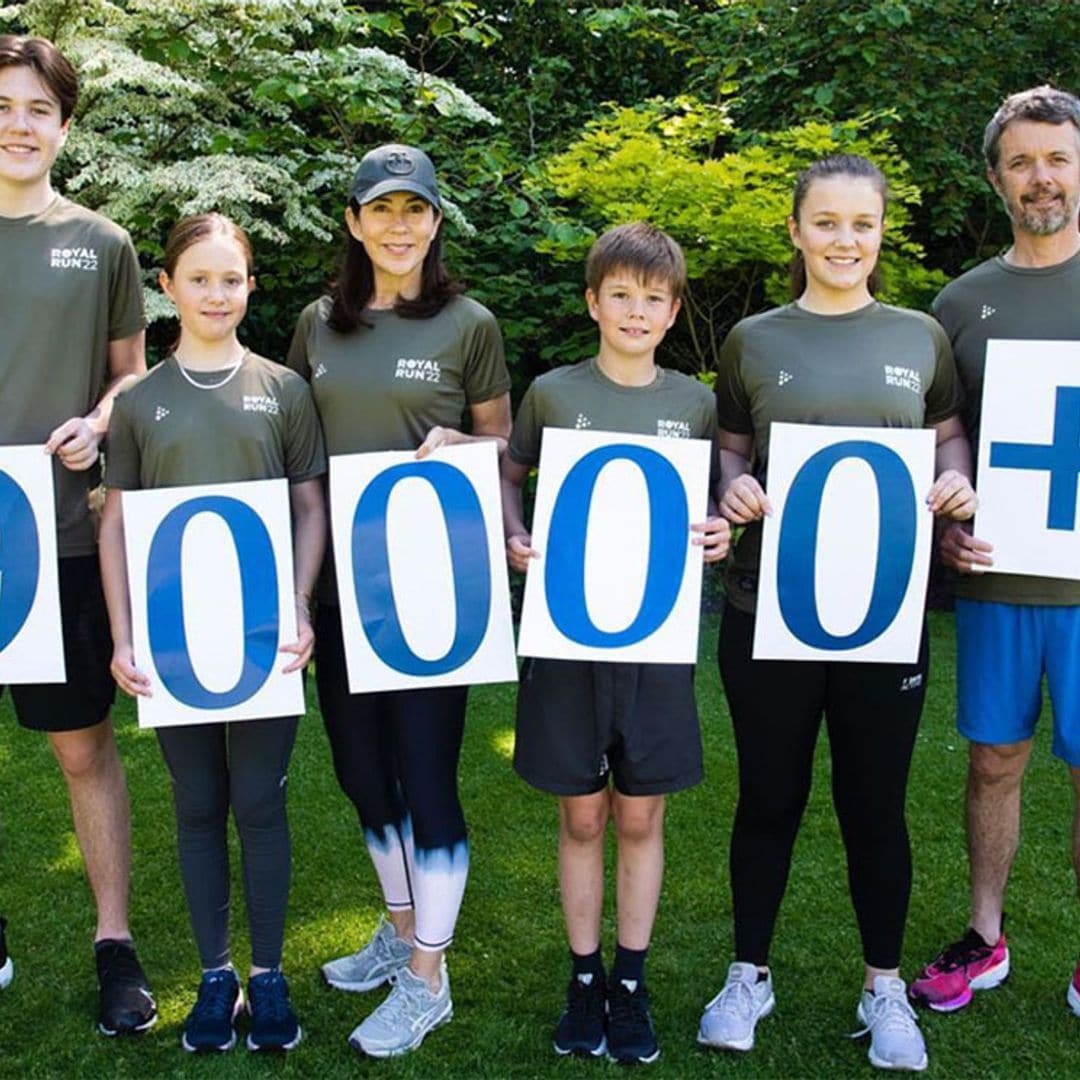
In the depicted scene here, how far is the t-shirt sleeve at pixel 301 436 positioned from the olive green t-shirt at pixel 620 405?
0.49 m

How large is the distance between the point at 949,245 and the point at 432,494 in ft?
23.0

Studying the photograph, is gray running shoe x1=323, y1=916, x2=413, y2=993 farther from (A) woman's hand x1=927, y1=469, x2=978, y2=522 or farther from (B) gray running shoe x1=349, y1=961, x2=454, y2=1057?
(A) woman's hand x1=927, y1=469, x2=978, y2=522

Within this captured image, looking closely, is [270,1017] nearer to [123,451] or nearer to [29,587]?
[29,587]

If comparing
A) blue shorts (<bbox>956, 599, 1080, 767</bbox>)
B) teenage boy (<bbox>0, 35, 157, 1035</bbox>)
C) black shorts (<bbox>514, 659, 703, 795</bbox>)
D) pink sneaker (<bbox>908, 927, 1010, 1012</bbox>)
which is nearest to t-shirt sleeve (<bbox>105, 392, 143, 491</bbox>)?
teenage boy (<bbox>0, 35, 157, 1035</bbox>)

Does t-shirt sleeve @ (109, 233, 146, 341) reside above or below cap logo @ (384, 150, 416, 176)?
below

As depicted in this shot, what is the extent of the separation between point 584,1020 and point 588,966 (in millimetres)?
125

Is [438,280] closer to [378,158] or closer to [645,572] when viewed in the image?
[378,158]

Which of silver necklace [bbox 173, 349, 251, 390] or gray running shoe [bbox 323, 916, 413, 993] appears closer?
silver necklace [bbox 173, 349, 251, 390]

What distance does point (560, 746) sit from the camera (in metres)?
2.54

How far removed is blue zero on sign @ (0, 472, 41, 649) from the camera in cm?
262

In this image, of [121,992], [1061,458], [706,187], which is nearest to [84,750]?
[121,992]

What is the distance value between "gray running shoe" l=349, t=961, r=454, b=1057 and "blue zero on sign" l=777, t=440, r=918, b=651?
1257 millimetres

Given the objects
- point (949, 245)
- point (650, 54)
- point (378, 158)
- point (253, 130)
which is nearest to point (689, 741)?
point (378, 158)

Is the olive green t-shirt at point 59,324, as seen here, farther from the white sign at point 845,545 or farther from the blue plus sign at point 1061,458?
the blue plus sign at point 1061,458
